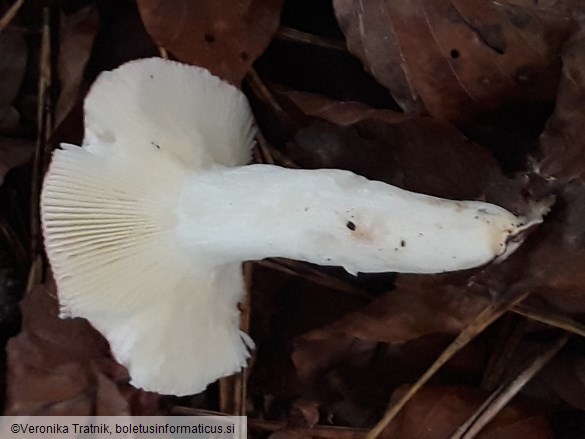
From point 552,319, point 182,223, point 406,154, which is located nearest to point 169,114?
point 182,223

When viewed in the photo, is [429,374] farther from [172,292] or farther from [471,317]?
[172,292]

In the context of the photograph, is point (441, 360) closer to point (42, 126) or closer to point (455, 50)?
point (455, 50)

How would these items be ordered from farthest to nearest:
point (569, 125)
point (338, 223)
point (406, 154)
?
1. point (406, 154)
2. point (569, 125)
3. point (338, 223)

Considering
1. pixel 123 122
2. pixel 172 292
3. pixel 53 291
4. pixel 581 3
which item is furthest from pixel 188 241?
pixel 581 3

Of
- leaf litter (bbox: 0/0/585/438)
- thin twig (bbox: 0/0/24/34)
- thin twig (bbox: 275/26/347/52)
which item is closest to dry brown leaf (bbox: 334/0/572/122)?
leaf litter (bbox: 0/0/585/438)

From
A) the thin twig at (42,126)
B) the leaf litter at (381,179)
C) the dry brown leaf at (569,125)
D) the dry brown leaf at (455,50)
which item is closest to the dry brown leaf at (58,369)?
the leaf litter at (381,179)

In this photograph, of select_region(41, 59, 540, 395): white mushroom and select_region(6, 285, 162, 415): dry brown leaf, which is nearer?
select_region(41, 59, 540, 395): white mushroom

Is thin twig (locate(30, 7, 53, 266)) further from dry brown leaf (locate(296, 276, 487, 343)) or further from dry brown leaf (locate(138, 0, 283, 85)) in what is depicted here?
dry brown leaf (locate(296, 276, 487, 343))
